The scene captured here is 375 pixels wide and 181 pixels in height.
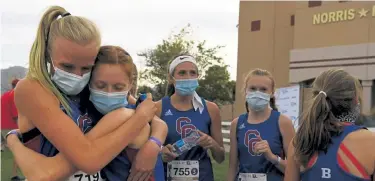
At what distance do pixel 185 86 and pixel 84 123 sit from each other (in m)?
2.00

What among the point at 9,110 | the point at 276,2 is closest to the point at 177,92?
the point at 9,110

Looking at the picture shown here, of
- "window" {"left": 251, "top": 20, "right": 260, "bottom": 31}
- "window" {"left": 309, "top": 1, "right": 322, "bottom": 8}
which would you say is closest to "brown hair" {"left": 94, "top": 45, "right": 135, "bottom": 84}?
"window" {"left": 309, "top": 1, "right": 322, "bottom": 8}

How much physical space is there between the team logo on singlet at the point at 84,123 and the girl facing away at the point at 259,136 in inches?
70.8

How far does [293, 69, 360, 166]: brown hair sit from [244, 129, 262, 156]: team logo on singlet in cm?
113

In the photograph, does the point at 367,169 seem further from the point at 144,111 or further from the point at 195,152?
the point at 195,152

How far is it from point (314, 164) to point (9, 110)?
8.84 meters

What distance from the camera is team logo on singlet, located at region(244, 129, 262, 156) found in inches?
162

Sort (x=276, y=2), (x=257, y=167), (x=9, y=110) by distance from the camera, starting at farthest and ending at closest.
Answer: (x=276, y=2), (x=9, y=110), (x=257, y=167)

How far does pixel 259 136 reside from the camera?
4.12m

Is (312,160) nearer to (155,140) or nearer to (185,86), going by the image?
(155,140)

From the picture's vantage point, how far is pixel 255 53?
32.5m

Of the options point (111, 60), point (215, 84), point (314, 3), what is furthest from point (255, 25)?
point (111, 60)

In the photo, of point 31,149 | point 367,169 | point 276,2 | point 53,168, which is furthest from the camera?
point 276,2

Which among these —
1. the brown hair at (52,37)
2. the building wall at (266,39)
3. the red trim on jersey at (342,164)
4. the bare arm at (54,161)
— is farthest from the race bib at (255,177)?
the building wall at (266,39)
